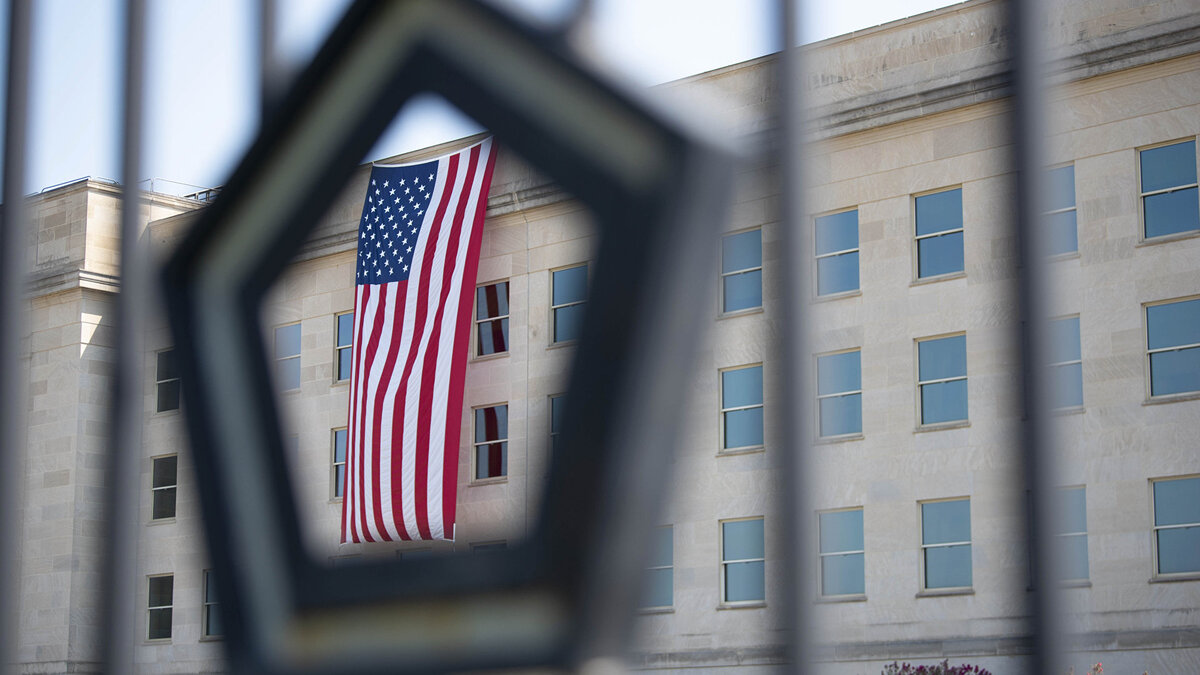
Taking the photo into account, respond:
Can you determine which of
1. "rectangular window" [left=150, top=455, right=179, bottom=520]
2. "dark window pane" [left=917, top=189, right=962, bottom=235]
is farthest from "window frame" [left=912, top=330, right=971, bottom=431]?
"rectangular window" [left=150, top=455, right=179, bottom=520]

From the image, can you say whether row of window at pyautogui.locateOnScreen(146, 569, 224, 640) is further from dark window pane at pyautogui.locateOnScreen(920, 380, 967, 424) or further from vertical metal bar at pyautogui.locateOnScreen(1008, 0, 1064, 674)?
vertical metal bar at pyautogui.locateOnScreen(1008, 0, 1064, 674)

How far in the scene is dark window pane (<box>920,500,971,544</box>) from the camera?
1769 cm

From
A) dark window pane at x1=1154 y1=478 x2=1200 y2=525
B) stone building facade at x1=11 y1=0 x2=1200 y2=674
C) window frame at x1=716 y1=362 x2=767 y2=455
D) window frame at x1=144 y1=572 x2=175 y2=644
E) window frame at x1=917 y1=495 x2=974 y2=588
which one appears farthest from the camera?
window frame at x1=144 y1=572 x2=175 y2=644

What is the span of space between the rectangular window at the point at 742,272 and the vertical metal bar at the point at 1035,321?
1858 cm

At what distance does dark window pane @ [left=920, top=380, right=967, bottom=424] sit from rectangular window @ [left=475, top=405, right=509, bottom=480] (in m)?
6.11

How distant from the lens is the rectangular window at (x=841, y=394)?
18.7m

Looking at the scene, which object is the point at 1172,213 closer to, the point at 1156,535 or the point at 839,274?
the point at 1156,535

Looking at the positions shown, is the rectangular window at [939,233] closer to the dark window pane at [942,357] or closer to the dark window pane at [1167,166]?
the dark window pane at [942,357]

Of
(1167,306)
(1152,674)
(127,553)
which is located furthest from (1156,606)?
(127,553)

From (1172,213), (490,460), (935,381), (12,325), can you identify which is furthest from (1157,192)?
(12,325)

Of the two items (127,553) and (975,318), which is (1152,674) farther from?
(127,553)

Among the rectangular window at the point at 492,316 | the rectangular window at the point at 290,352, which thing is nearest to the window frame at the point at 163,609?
the rectangular window at the point at 290,352

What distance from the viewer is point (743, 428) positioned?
770 inches

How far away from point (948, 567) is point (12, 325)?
16.6 meters
